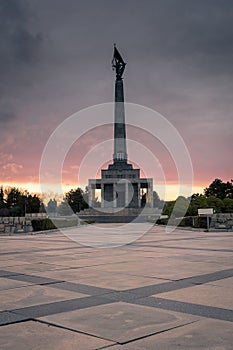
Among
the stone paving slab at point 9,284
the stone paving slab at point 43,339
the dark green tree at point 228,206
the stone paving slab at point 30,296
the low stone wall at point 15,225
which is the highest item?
the dark green tree at point 228,206

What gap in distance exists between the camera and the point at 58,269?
11.1 meters

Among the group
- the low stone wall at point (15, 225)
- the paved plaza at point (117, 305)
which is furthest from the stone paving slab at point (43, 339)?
the low stone wall at point (15, 225)

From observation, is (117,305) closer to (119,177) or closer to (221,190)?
(119,177)

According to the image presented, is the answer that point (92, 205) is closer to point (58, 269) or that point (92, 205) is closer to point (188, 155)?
point (188, 155)

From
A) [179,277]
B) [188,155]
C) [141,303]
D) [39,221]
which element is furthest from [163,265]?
[188,155]

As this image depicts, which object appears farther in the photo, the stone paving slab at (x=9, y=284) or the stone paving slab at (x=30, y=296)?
the stone paving slab at (x=9, y=284)

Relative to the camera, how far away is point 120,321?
5.90m

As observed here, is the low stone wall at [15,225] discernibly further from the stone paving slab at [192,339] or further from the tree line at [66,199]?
the tree line at [66,199]

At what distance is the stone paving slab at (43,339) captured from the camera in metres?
4.88

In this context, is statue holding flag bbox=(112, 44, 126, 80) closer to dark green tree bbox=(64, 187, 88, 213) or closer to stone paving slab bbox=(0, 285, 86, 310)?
dark green tree bbox=(64, 187, 88, 213)

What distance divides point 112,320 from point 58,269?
17.7 feet

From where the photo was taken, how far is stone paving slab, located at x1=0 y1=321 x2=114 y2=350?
488 centimetres

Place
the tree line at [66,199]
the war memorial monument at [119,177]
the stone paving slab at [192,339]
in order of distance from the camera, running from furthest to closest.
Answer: the tree line at [66,199]
the war memorial monument at [119,177]
the stone paving slab at [192,339]

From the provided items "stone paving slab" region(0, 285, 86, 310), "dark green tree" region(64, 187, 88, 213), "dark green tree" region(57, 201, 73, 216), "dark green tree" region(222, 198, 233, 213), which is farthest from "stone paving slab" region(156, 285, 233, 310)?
"dark green tree" region(57, 201, 73, 216)
